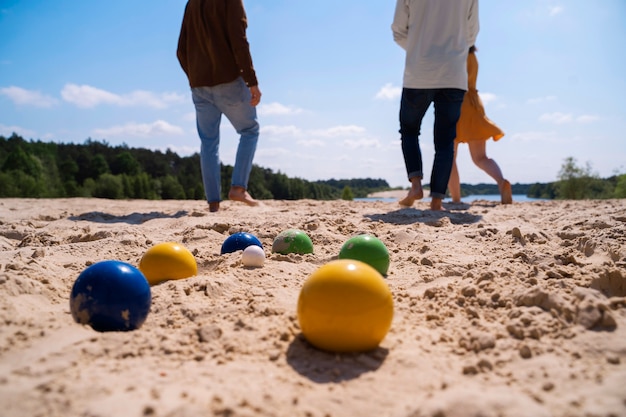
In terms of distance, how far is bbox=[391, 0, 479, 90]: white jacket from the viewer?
4969mm

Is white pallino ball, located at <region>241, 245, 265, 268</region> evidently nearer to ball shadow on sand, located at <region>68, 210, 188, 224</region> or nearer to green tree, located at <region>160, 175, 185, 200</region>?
ball shadow on sand, located at <region>68, 210, 188, 224</region>

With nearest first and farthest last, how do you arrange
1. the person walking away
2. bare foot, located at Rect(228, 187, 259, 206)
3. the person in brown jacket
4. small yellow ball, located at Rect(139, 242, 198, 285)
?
1. small yellow ball, located at Rect(139, 242, 198, 285)
2. the person in brown jacket
3. bare foot, located at Rect(228, 187, 259, 206)
4. the person walking away

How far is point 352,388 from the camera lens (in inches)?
58.5

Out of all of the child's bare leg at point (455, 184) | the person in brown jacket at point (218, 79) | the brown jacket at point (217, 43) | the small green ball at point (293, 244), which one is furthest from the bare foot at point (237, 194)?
the child's bare leg at point (455, 184)

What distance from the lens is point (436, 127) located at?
207 inches

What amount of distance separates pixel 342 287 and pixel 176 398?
2.39ft

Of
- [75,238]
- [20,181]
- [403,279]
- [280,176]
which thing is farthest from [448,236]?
[280,176]

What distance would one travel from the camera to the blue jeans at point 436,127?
5.12m

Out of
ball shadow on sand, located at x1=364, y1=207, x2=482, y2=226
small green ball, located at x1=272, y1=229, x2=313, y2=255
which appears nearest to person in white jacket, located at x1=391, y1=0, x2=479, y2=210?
ball shadow on sand, located at x1=364, y1=207, x2=482, y2=226

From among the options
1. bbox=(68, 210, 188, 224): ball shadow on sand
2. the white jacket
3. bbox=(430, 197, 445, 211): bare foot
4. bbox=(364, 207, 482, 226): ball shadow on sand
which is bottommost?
bbox=(68, 210, 188, 224): ball shadow on sand

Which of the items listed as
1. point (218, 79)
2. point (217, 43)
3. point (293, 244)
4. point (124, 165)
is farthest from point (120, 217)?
point (124, 165)

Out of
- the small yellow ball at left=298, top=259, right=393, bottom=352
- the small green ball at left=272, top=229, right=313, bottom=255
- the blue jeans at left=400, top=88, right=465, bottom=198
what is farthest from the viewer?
the blue jeans at left=400, top=88, right=465, bottom=198

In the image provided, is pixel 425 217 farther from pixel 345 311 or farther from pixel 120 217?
pixel 120 217

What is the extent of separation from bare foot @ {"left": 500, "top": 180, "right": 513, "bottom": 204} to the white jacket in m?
2.32
